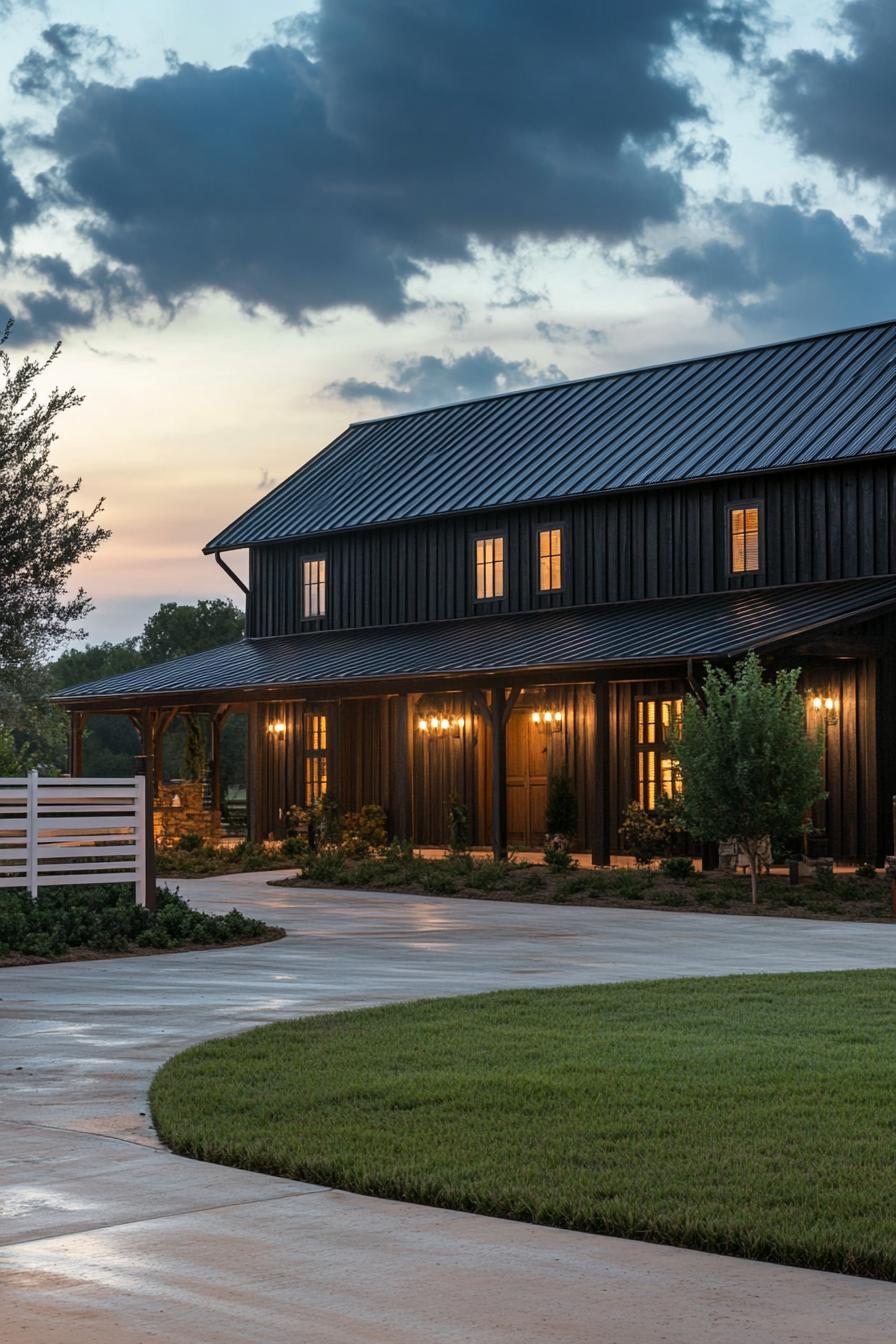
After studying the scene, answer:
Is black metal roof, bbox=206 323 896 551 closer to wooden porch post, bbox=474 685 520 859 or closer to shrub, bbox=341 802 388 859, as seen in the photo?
wooden porch post, bbox=474 685 520 859

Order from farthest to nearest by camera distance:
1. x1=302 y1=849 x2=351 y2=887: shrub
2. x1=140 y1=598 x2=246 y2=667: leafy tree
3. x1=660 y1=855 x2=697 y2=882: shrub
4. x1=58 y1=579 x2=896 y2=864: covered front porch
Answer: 1. x1=140 y1=598 x2=246 y2=667: leafy tree
2. x1=58 y1=579 x2=896 y2=864: covered front porch
3. x1=302 y1=849 x2=351 y2=887: shrub
4. x1=660 y1=855 x2=697 y2=882: shrub

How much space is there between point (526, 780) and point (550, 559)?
4.14 m

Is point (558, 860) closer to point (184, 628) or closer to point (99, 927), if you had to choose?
point (99, 927)

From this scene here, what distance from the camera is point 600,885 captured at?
80.1 ft

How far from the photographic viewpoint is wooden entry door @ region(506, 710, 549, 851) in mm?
32250

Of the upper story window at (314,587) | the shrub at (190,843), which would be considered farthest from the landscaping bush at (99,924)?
the upper story window at (314,587)

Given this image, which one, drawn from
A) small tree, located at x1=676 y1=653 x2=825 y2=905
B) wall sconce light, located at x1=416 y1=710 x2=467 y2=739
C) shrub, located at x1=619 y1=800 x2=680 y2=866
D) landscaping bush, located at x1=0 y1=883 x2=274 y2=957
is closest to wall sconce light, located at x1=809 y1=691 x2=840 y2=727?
shrub, located at x1=619 y1=800 x2=680 y2=866

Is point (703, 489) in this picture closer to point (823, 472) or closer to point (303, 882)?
point (823, 472)

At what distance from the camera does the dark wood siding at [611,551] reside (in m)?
29.0

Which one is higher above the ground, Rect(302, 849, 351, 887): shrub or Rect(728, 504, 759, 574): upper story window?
Rect(728, 504, 759, 574): upper story window

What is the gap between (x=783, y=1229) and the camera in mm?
6145

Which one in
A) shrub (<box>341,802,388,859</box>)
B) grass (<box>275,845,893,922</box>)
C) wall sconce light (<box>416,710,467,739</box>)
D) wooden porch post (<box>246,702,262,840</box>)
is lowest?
grass (<box>275,845,893,922</box>)

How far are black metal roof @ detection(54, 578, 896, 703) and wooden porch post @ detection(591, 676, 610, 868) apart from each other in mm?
637

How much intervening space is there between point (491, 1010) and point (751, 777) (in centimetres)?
1114
